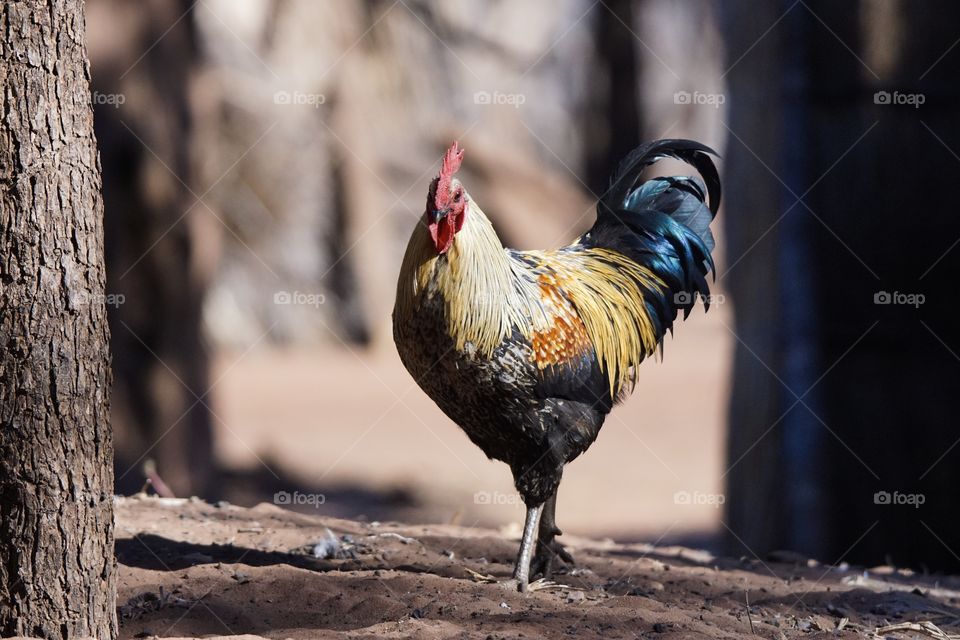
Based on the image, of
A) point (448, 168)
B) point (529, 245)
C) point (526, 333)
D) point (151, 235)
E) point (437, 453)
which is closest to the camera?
point (448, 168)

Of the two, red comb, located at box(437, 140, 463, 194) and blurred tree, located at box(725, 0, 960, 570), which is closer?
red comb, located at box(437, 140, 463, 194)

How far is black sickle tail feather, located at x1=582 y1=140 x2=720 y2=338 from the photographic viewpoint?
507cm

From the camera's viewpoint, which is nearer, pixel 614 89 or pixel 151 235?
pixel 151 235

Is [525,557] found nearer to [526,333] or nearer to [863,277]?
[526,333]

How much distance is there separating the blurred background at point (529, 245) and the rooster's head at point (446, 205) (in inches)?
136

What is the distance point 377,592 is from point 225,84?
51.7ft

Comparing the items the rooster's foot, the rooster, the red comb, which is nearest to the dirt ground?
the rooster's foot

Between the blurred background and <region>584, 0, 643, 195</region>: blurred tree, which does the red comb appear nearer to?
the blurred background

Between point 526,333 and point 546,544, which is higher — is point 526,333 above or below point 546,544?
above

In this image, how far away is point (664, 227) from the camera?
5129mm

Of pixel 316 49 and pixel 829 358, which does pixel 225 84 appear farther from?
pixel 829 358

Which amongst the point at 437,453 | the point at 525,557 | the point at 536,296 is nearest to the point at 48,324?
the point at 536,296

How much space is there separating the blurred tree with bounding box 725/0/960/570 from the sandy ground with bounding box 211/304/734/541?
89cm

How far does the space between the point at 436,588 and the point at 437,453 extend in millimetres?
7956
